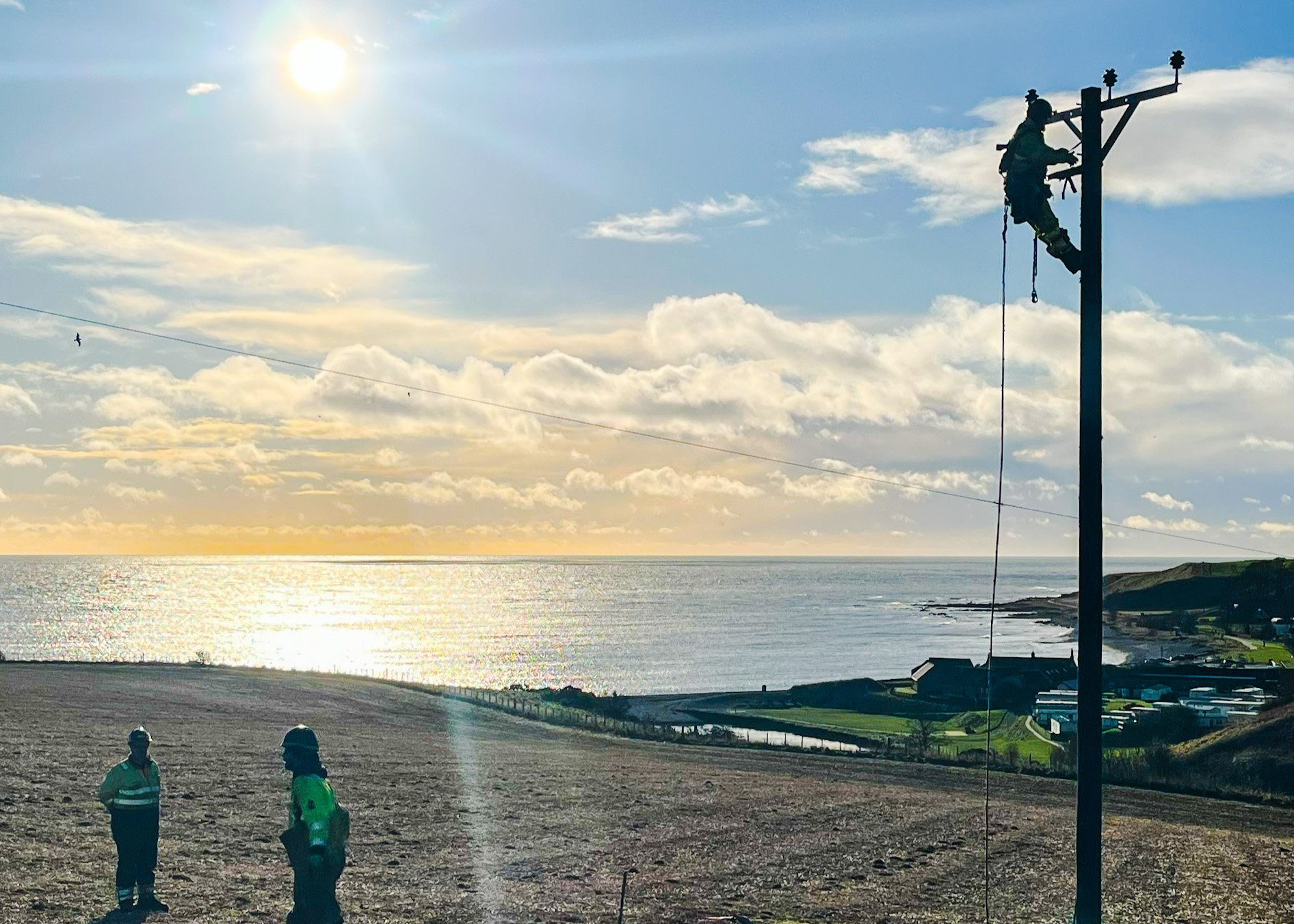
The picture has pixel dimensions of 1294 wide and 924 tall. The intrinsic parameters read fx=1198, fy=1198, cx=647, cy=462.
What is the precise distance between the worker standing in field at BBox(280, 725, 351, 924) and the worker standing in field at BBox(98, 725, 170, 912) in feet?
9.02

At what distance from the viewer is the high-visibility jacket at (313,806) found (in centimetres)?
1060

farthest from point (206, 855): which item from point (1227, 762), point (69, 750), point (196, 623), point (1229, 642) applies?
point (196, 623)

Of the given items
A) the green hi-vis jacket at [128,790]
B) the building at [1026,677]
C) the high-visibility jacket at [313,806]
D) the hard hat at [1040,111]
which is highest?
the hard hat at [1040,111]

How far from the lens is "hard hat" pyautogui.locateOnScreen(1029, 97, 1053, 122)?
10859mm

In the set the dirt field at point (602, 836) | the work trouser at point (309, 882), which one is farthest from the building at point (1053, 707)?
the work trouser at point (309, 882)

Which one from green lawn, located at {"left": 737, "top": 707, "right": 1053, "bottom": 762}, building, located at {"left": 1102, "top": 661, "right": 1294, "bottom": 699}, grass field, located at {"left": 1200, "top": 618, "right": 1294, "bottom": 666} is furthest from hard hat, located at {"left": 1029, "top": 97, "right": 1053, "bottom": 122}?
grass field, located at {"left": 1200, "top": 618, "right": 1294, "bottom": 666}

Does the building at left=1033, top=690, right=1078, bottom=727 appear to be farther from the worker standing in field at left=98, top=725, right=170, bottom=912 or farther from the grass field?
the worker standing in field at left=98, top=725, right=170, bottom=912

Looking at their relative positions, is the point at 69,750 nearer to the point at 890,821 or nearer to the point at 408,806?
the point at 408,806

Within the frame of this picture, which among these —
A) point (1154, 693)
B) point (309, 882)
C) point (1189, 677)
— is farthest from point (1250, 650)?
point (309, 882)

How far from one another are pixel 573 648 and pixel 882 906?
133 meters

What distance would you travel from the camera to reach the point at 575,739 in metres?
36.9

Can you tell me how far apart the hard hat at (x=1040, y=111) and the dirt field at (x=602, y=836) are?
31.7 ft

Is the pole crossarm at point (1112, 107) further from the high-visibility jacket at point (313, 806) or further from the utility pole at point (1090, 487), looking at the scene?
the high-visibility jacket at point (313, 806)

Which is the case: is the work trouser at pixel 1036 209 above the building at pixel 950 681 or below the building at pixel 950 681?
above
